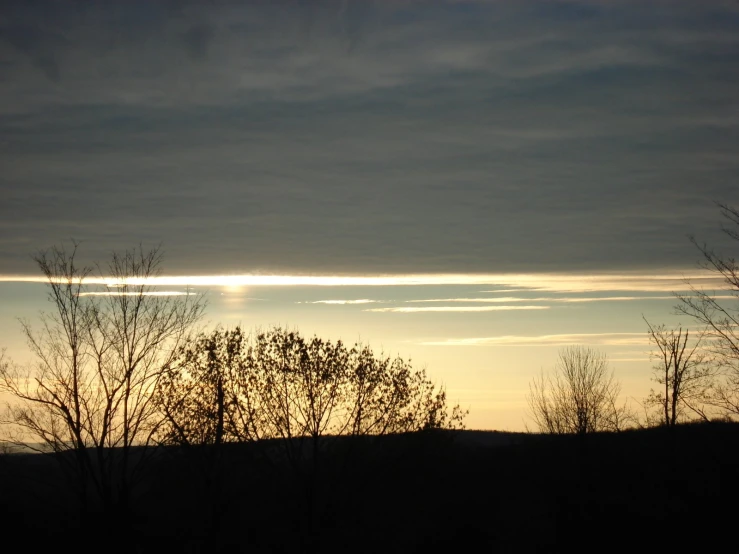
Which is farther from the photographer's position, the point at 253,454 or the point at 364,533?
the point at 364,533

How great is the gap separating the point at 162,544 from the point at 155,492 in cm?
740

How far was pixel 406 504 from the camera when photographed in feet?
153

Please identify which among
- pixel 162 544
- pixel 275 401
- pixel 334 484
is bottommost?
pixel 162 544

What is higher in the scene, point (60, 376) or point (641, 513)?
point (60, 376)

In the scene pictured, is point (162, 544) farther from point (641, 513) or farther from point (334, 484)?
point (641, 513)

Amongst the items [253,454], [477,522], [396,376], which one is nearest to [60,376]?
[253,454]

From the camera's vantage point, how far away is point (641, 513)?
38.9 metres

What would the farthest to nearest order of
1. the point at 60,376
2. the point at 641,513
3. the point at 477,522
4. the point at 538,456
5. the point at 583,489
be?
the point at 538,456 → the point at 583,489 → the point at 477,522 → the point at 641,513 → the point at 60,376

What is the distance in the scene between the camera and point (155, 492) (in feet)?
145

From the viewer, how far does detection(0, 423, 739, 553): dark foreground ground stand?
32781 mm

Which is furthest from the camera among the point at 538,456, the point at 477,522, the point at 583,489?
the point at 538,456

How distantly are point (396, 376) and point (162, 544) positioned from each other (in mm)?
16188

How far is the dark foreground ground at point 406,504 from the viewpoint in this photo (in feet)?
108

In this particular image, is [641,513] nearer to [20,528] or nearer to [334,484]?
[334,484]
